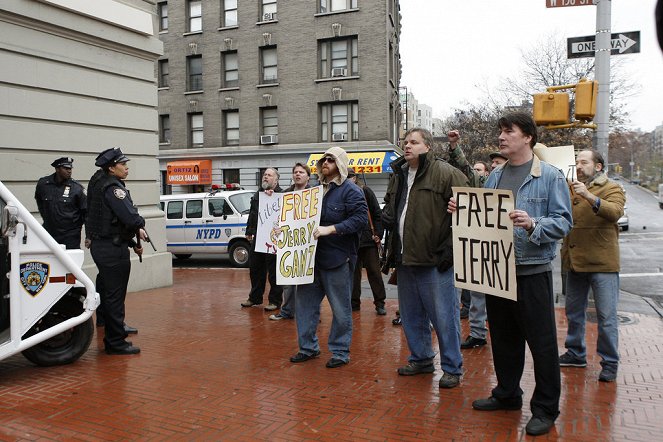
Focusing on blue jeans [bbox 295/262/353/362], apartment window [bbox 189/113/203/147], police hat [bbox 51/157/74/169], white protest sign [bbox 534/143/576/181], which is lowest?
blue jeans [bbox 295/262/353/362]

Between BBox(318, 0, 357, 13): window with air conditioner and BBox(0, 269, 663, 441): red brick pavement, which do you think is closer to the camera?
BBox(0, 269, 663, 441): red brick pavement

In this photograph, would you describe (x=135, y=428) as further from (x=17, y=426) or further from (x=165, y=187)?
(x=165, y=187)

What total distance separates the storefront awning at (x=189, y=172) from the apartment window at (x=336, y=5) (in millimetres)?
10795

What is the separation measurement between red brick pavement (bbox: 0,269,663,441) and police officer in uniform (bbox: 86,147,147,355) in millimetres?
332

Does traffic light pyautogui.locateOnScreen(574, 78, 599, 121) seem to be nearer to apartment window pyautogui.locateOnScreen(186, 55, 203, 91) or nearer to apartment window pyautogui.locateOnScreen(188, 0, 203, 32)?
apartment window pyautogui.locateOnScreen(186, 55, 203, 91)

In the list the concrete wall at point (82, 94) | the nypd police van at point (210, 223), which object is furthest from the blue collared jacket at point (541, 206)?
the nypd police van at point (210, 223)

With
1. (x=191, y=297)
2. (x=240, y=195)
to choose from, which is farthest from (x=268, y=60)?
(x=191, y=297)

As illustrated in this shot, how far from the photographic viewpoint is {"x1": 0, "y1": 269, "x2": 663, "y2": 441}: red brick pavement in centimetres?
421

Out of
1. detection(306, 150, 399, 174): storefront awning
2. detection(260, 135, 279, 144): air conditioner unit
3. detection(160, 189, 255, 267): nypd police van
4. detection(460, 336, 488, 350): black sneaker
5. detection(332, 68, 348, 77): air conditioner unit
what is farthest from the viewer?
detection(260, 135, 279, 144): air conditioner unit

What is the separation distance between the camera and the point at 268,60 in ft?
109

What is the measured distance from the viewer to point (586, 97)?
866cm

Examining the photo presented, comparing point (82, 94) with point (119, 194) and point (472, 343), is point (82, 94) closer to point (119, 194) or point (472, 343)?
point (119, 194)

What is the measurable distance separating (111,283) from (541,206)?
4.40 meters

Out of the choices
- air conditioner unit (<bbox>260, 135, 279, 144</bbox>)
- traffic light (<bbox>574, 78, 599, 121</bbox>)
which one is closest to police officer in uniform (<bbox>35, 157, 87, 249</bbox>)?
traffic light (<bbox>574, 78, 599, 121</bbox>)
